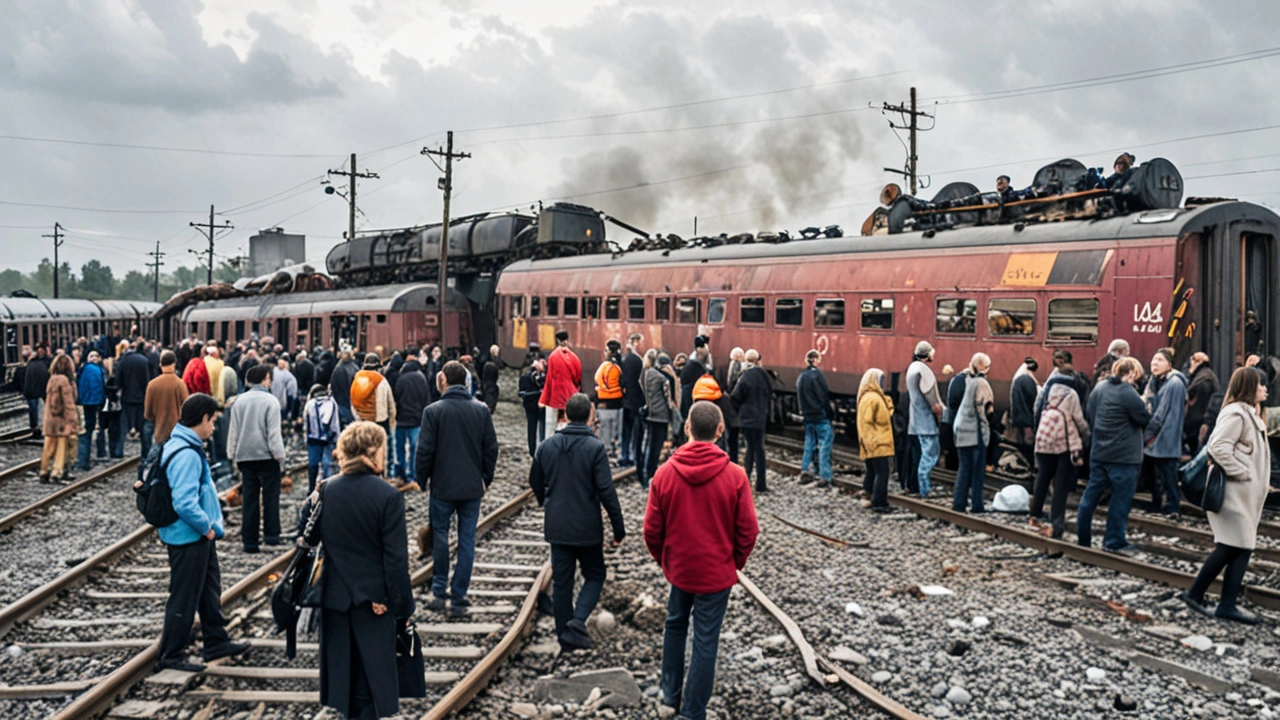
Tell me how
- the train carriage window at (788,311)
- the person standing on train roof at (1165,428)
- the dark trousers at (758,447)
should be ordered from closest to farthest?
the person standing on train roof at (1165,428) → the dark trousers at (758,447) → the train carriage window at (788,311)

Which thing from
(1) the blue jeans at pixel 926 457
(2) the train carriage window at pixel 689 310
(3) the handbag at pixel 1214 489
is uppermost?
(2) the train carriage window at pixel 689 310

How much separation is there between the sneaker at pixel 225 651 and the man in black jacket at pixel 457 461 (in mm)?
1353

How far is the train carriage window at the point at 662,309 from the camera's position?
17906 millimetres

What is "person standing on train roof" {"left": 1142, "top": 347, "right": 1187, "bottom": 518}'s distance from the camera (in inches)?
364

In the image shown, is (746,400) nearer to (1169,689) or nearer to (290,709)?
(1169,689)

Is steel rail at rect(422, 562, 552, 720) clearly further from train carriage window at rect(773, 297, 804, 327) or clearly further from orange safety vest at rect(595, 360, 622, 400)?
train carriage window at rect(773, 297, 804, 327)

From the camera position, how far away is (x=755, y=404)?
11.2m

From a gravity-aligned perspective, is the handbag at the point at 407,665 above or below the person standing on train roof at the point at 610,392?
below

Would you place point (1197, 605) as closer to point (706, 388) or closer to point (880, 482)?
point (880, 482)

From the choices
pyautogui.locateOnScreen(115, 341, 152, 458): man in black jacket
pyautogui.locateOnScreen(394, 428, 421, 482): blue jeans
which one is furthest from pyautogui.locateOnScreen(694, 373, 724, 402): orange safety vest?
pyautogui.locateOnScreen(115, 341, 152, 458): man in black jacket

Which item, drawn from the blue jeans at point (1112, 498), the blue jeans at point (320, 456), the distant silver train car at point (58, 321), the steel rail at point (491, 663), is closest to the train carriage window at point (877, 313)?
the blue jeans at point (1112, 498)

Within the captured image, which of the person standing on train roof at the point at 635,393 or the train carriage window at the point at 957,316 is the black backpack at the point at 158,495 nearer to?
the person standing on train roof at the point at 635,393

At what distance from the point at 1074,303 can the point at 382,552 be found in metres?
9.97

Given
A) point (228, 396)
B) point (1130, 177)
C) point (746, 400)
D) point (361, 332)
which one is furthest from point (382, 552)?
point (361, 332)
